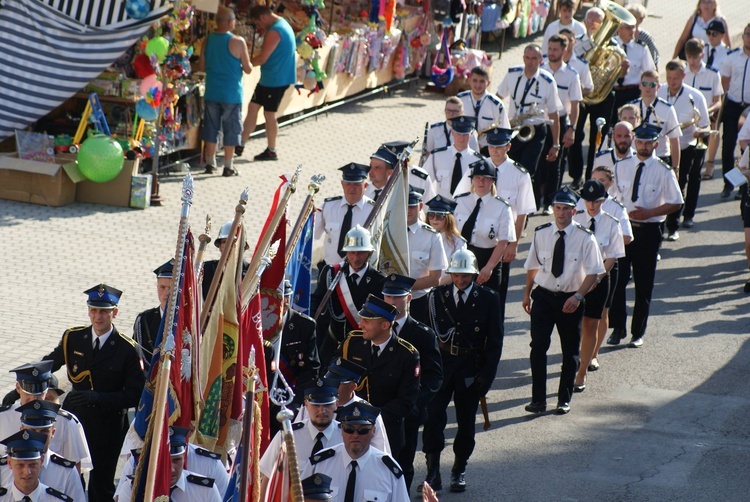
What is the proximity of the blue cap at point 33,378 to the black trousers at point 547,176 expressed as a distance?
9765mm

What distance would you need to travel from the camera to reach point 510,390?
12484 mm

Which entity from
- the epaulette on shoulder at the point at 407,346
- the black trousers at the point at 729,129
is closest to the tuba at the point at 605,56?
the black trousers at the point at 729,129

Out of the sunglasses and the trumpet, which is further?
the trumpet

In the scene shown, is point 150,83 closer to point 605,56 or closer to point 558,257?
point 558,257

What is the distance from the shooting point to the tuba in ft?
61.7

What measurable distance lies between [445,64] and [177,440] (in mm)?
16090

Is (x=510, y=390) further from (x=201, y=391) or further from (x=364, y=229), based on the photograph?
(x=201, y=391)

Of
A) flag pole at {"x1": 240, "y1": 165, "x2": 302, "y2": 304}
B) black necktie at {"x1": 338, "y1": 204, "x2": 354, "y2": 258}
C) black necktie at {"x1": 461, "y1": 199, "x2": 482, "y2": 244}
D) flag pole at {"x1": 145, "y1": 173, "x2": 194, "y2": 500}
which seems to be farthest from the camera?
black necktie at {"x1": 461, "y1": 199, "x2": 482, "y2": 244}

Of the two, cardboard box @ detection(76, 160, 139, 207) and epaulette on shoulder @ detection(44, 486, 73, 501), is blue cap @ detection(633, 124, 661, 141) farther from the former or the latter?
epaulette on shoulder @ detection(44, 486, 73, 501)

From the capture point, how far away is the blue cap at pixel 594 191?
12.7 metres

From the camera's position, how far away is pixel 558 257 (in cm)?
1212

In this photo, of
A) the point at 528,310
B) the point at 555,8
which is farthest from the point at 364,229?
the point at 555,8

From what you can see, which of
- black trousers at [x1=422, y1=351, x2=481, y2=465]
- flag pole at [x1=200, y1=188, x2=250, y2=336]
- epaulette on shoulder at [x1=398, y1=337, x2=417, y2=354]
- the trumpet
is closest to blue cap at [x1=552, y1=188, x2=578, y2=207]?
black trousers at [x1=422, y1=351, x2=481, y2=465]

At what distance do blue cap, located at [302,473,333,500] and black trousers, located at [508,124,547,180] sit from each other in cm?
949
